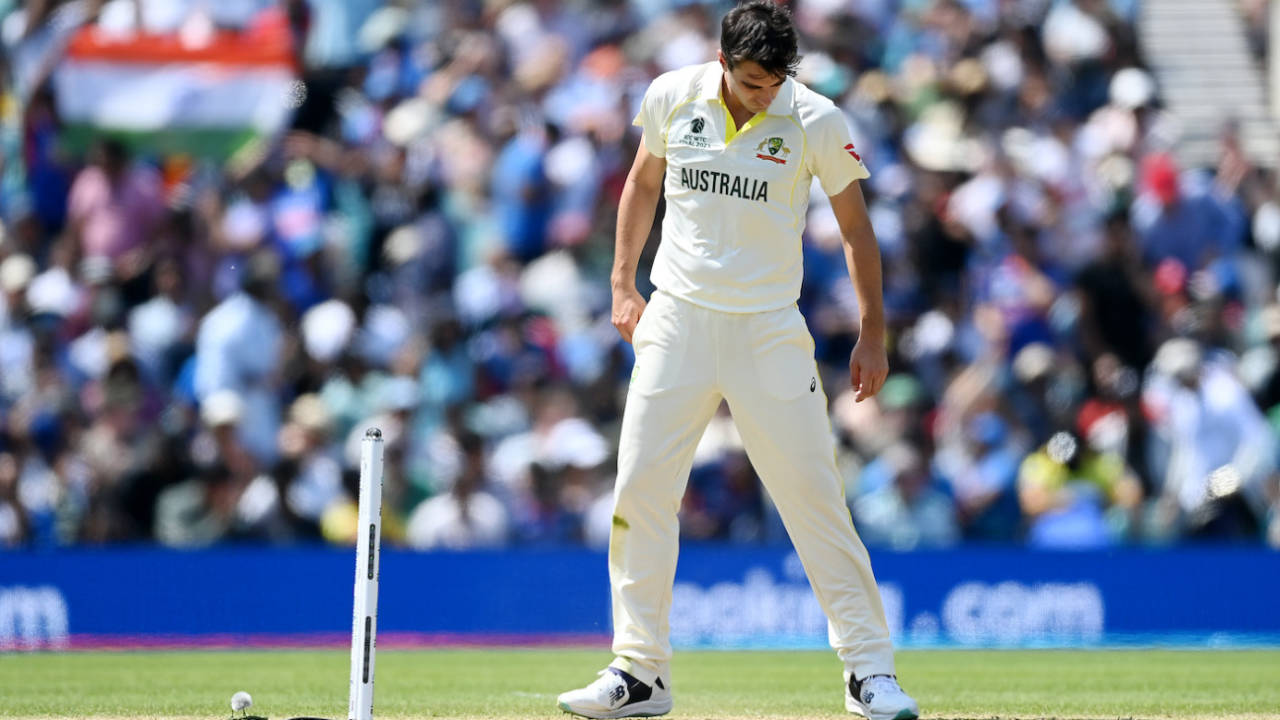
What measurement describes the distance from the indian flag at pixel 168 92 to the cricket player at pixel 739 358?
10070mm

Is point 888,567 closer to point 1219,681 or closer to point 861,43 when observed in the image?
point 1219,681

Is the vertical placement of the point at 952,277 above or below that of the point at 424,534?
above

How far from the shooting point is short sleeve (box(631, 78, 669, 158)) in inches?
249

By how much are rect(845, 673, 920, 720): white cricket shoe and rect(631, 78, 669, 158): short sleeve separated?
1.89 m

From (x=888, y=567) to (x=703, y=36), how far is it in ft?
17.1

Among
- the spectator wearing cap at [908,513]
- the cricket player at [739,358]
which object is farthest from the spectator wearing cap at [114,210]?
the cricket player at [739,358]

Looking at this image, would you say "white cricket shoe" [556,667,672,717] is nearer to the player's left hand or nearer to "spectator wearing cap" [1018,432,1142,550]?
the player's left hand

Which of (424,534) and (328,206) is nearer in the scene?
(424,534)

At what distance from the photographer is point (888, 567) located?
41.4ft

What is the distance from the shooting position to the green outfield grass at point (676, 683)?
727cm

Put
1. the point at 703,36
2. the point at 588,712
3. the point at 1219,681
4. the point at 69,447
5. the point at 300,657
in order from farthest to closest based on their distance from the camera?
the point at 703,36 → the point at 69,447 → the point at 300,657 → the point at 1219,681 → the point at 588,712

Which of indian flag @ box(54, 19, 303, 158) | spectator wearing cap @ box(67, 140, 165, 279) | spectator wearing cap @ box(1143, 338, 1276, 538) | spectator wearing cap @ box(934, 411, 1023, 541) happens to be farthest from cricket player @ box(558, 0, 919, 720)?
indian flag @ box(54, 19, 303, 158)

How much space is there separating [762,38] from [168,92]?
35.2 ft

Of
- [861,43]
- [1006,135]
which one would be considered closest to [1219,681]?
[1006,135]
